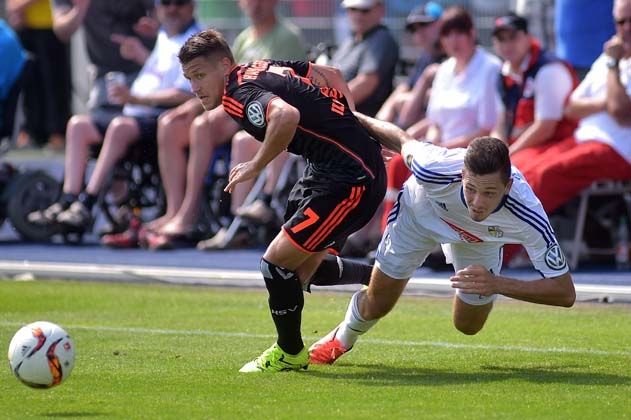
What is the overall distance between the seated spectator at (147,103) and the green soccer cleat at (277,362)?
7218 millimetres

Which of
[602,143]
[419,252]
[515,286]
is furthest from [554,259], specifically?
[602,143]

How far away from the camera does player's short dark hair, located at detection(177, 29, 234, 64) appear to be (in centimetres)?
801

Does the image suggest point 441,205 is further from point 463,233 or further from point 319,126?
point 319,126

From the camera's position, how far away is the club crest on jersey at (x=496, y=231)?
7.82 m

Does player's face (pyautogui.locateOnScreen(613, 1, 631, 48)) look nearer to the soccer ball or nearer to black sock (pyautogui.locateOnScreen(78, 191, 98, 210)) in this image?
black sock (pyautogui.locateOnScreen(78, 191, 98, 210))

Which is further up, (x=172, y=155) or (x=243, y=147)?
(x=243, y=147)

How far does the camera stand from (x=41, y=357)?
23.3 feet

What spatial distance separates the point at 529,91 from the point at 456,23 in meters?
1.00

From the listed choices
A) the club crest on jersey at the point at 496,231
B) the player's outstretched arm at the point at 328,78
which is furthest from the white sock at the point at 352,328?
the player's outstretched arm at the point at 328,78

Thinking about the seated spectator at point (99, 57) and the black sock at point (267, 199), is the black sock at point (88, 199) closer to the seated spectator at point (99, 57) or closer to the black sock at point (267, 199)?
the seated spectator at point (99, 57)

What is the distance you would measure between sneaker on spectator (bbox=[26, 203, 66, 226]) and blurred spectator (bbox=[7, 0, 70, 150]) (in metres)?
3.42

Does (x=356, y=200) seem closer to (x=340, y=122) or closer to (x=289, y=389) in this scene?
(x=340, y=122)

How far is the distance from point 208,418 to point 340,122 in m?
2.26

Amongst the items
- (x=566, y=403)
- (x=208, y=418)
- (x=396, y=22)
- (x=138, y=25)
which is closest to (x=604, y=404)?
(x=566, y=403)
